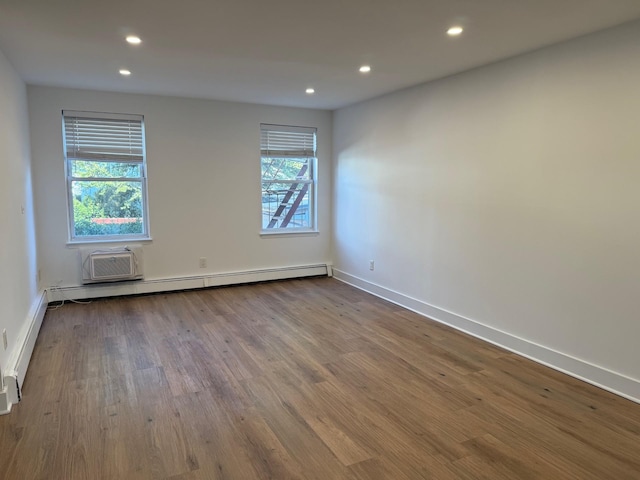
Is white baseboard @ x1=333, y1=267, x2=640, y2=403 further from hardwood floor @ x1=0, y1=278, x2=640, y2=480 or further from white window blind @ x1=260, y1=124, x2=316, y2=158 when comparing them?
white window blind @ x1=260, y1=124, x2=316, y2=158

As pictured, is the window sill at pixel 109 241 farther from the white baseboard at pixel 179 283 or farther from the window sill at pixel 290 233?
the window sill at pixel 290 233

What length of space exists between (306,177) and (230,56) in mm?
2813

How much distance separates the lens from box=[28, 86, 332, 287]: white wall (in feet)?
14.9

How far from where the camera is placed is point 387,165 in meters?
4.85

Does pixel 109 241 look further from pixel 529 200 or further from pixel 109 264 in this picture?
pixel 529 200

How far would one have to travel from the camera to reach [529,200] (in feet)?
10.8

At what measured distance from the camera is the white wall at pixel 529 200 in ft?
8.96

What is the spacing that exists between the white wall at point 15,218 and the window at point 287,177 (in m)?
2.64

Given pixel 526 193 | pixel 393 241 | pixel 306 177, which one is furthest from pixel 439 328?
pixel 306 177

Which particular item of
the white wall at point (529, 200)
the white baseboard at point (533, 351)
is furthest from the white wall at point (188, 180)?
the white baseboard at point (533, 351)

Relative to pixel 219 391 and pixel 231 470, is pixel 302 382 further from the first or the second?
pixel 231 470

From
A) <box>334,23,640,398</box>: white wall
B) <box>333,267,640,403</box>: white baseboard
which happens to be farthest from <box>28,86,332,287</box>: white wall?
<box>333,267,640,403</box>: white baseboard

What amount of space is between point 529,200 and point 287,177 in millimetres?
3385

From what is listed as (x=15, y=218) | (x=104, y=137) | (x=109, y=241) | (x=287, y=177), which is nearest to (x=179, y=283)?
(x=109, y=241)
